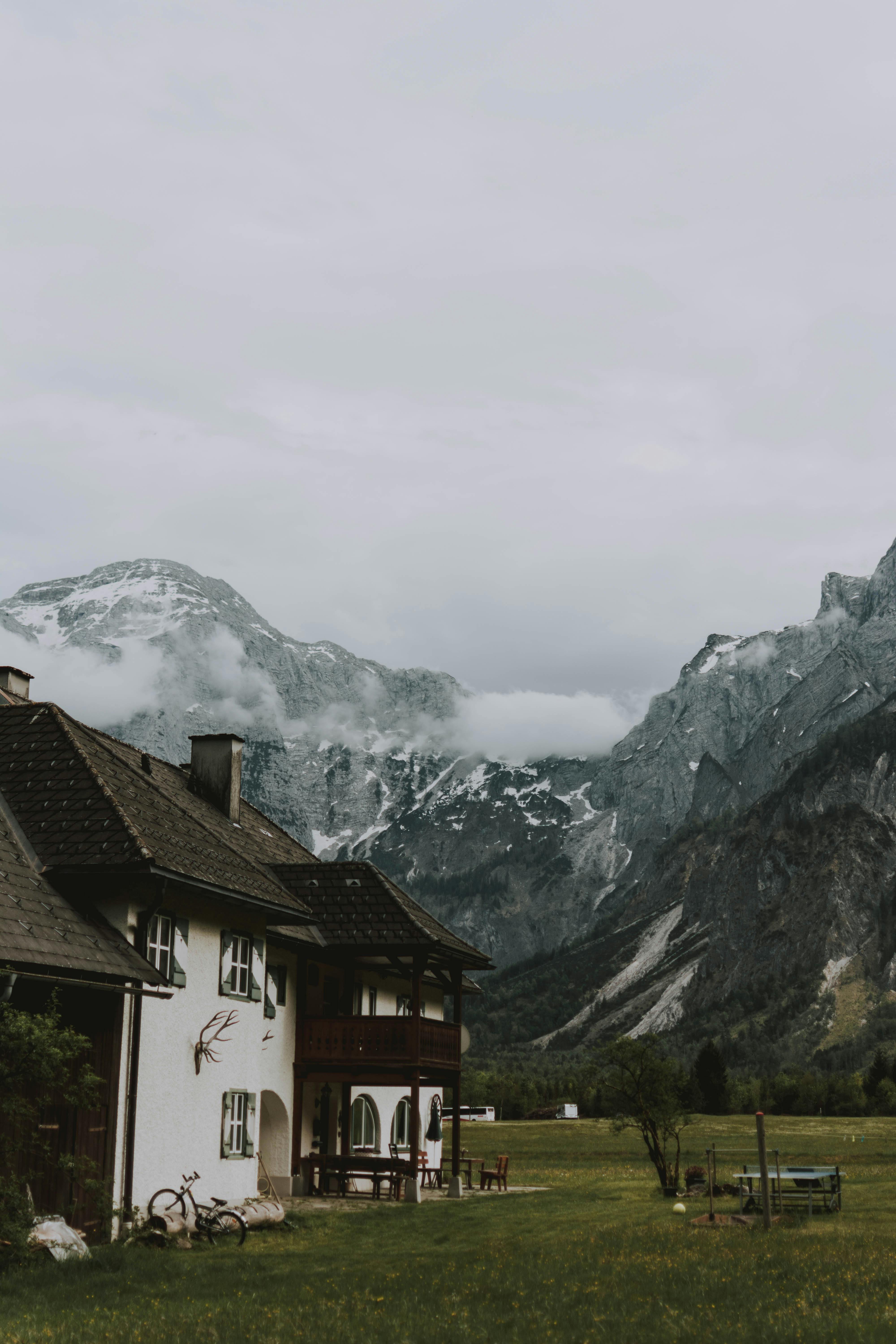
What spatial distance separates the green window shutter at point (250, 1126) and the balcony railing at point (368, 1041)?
490cm

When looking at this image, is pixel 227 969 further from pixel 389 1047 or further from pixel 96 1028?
pixel 389 1047

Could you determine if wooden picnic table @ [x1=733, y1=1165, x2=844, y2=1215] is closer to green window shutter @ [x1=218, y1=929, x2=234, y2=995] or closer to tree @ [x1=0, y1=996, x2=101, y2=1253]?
green window shutter @ [x1=218, y1=929, x2=234, y2=995]

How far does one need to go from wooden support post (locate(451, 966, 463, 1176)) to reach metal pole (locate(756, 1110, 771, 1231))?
37.4 ft

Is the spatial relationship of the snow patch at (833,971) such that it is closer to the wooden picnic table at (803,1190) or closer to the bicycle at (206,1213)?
the wooden picnic table at (803,1190)

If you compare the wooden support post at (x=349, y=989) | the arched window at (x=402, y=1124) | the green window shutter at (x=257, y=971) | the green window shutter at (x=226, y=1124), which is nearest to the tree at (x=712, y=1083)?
the arched window at (x=402, y=1124)

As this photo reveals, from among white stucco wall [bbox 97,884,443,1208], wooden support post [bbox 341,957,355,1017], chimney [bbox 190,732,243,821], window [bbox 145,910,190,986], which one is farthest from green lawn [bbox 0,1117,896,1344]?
chimney [bbox 190,732,243,821]

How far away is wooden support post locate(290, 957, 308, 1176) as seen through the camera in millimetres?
32094

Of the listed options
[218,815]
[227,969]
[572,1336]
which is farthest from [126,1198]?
[218,815]

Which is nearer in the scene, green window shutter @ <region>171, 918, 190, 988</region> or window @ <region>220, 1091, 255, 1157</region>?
green window shutter @ <region>171, 918, 190, 988</region>

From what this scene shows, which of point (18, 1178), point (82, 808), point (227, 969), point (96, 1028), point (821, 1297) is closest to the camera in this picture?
point (821, 1297)

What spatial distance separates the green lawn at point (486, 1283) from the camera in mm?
13875

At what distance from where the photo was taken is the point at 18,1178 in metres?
18.6

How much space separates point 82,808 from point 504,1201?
14.6m

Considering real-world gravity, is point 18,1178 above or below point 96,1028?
below
